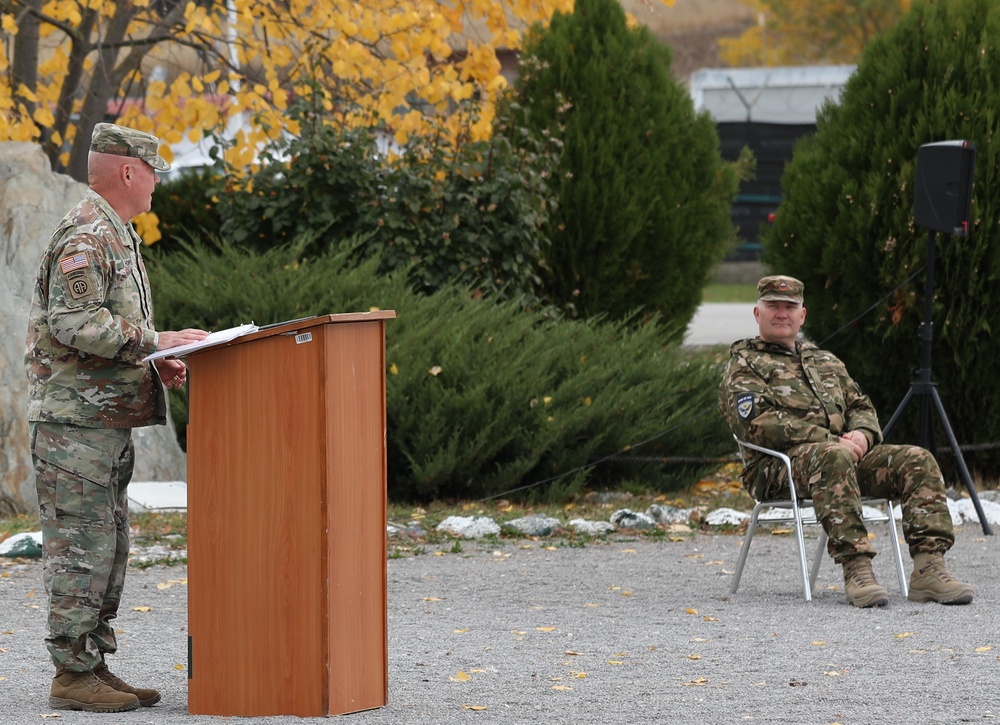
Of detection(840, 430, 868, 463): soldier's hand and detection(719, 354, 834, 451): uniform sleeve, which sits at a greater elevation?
detection(719, 354, 834, 451): uniform sleeve

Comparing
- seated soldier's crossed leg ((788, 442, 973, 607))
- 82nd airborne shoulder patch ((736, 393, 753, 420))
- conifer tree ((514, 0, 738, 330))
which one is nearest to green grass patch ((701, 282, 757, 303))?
conifer tree ((514, 0, 738, 330))

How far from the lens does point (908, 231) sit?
955cm

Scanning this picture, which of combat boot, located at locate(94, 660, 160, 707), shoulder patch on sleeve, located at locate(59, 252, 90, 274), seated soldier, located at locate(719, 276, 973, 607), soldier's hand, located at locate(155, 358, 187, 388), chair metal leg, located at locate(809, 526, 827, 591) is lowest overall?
chair metal leg, located at locate(809, 526, 827, 591)

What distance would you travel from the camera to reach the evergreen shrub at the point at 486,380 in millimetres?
9305

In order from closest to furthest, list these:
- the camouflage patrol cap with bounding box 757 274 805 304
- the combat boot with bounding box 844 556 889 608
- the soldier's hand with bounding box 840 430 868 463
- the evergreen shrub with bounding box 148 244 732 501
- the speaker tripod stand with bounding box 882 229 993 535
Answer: the combat boot with bounding box 844 556 889 608 < the soldier's hand with bounding box 840 430 868 463 < the camouflage patrol cap with bounding box 757 274 805 304 < the speaker tripod stand with bounding box 882 229 993 535 < the evergreen shrub with bounding box 148 244 732 501

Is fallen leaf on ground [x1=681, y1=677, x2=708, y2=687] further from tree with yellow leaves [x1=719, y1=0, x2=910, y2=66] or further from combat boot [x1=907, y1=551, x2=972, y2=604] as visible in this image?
tree with yellow leaves [x1=719, y1=0, x2=910, y2=66]

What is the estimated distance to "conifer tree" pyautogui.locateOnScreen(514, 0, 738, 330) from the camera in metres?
12.6

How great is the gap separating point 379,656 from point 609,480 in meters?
5.45

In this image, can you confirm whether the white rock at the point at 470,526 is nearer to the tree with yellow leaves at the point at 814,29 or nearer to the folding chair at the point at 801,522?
the folding chair at the point at 801,522

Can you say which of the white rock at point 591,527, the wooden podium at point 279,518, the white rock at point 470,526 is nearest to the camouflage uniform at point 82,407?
the wooden podium at point 279,518

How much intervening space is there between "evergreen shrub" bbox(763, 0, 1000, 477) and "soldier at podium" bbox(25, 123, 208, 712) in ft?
18.4

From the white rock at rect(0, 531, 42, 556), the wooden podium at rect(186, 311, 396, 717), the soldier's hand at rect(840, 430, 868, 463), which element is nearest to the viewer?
the wooden podium at rect(186, 311, 396, 717)

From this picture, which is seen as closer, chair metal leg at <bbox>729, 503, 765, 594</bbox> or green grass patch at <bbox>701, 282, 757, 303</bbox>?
chair metal leg at <bbox>729, 503, 765, 594</bbox>

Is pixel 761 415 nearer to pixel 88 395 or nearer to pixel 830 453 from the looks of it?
pixel 830 453
